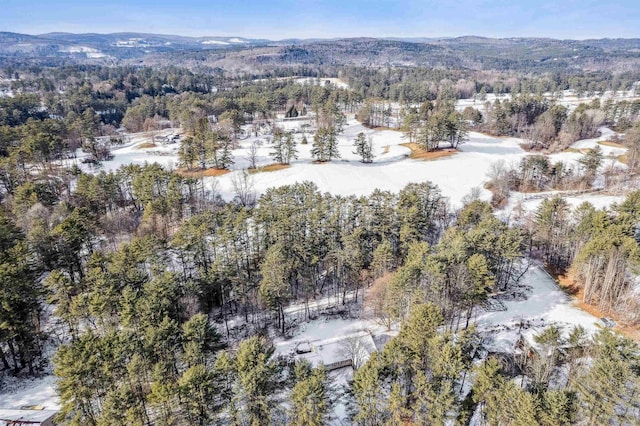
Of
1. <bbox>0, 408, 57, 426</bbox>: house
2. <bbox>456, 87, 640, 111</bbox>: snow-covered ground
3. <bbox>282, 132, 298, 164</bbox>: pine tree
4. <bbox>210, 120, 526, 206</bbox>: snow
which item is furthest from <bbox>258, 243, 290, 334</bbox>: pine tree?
<bbox>456, 87, 640, 111</bbox>: snow-covered ground

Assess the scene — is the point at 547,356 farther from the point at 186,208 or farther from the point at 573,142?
the point at 573,142

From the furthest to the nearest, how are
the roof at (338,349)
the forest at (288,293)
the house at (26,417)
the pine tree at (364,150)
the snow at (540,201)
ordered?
1. the pine tree at (364,150)
2. the snow at (540,201)
3. the roof at (338,349)
4. the house at (26,417)
5. the forest at (288,293)

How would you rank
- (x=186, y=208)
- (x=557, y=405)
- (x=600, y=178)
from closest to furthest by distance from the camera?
(x=557, y=405), (x=186, y=208), (x=600, y=178)

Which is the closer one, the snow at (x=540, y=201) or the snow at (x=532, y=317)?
the snow at (x=532, y=317)

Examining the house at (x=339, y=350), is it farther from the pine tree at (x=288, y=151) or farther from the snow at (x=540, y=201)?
the pine tree at (x=288, y=151)

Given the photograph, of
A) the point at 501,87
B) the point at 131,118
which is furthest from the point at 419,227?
the point at 501,87

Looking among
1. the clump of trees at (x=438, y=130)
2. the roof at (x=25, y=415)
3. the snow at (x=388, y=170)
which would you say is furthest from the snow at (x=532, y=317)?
the clump of trees at (x=438, y=130)

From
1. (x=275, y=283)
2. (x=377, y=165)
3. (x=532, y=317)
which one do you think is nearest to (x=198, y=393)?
(x=275, y=283)

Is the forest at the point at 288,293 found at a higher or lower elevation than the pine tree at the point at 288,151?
lower
